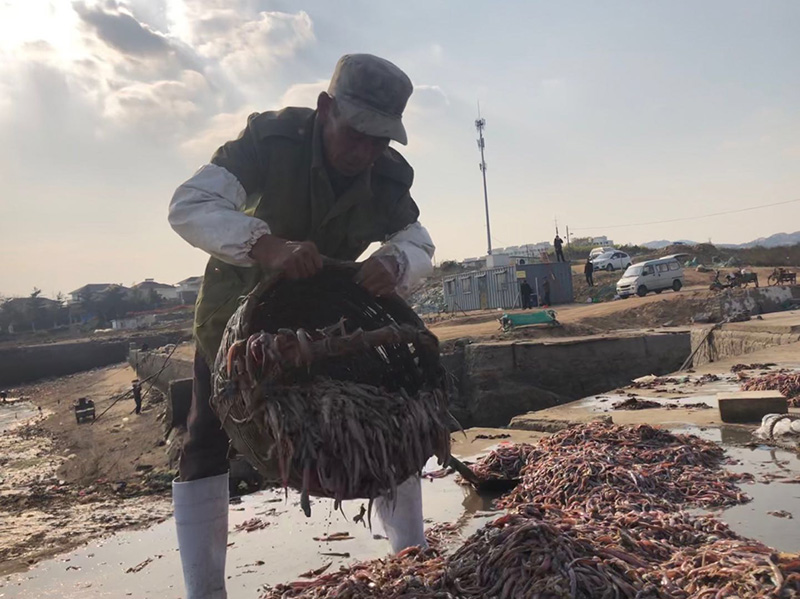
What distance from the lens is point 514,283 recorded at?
27672 millimetres

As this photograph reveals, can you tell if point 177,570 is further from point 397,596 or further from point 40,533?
point 40,533

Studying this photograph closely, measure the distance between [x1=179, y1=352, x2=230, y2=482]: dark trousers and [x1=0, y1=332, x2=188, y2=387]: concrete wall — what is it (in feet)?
110

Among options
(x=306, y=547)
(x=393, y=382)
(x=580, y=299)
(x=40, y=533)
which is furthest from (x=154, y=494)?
(x=580, y=299)

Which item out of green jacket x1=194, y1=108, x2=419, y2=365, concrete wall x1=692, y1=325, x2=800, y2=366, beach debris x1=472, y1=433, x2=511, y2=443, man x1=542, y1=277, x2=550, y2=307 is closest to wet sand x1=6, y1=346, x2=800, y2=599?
beach debris x1=472, y1=433, x2=511, y2=443

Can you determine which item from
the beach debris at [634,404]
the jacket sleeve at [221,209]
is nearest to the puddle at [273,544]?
the jacket sleeve at [221,209]

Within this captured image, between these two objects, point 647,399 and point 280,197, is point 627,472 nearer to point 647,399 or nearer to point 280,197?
point 280,197

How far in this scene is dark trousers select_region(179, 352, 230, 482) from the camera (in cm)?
262

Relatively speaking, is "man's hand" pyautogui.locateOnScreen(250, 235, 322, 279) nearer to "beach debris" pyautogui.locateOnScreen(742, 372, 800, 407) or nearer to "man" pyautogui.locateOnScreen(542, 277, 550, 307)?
"beach debris" pyautogui.locateOnScreen(742, 372, 800, 407)

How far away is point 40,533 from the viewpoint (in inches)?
193

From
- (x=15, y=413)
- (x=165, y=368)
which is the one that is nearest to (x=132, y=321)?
(x=15, y=413)

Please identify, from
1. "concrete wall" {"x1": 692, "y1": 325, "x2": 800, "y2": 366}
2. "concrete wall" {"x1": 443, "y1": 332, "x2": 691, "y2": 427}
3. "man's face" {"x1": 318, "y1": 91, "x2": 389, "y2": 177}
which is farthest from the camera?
"concrete wall" {"x1": 692, "y1": 325, "x2": 800, "y2": 366}

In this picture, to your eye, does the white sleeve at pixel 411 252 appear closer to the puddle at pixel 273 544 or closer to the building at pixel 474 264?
the puddle at pixel 273 544

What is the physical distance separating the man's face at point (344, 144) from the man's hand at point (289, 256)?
55 cm

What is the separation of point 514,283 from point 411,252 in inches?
1010
